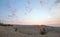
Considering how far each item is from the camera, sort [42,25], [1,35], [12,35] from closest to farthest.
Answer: [1,35]
[12,35]
[42,25]

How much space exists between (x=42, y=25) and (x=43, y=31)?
6.46 ft

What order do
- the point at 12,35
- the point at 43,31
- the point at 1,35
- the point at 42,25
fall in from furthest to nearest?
the point at 42,25, the point at 43,31, the point at 12,35, the point at 1,35

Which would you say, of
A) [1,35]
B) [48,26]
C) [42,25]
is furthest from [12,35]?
[48,26]

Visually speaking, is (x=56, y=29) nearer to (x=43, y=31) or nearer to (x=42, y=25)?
(x=42, y=25)

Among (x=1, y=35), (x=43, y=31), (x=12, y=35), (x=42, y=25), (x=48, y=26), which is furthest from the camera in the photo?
(x=48, y=26)

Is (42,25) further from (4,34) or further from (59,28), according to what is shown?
(4,34)

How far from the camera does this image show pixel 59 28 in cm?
1421

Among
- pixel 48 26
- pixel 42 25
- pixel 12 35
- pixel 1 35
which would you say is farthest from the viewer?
pixel 48 26

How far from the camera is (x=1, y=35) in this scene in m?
5.27

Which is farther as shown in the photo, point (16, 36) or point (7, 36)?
point (16, 36)

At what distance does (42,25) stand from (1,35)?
8.83 metres

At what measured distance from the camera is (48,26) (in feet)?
47.8

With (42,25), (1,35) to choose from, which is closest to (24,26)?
(42,25)

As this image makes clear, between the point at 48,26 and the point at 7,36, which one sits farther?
the point at 48,26
